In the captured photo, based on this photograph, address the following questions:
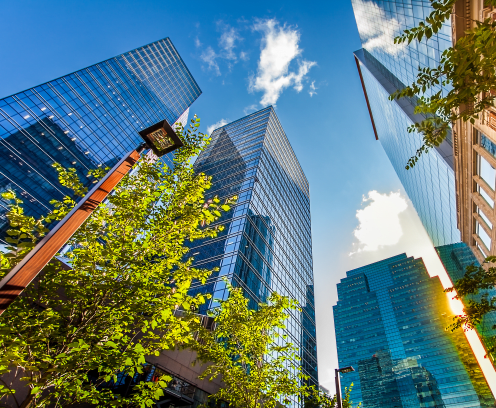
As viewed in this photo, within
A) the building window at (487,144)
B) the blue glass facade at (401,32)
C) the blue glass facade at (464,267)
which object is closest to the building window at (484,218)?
the building window at (487,144)

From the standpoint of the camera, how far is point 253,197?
157 ft

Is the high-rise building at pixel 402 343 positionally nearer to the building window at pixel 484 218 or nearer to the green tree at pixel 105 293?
the building window at pixel 484 218

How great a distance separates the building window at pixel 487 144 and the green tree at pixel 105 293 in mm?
17296

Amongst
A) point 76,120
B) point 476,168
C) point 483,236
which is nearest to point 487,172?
point 476,168

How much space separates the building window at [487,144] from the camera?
15455 mm

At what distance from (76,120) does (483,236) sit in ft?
274

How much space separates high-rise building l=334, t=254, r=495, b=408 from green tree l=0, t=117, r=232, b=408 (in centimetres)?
13125

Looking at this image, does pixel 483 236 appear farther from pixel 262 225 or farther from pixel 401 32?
pixel 262 225

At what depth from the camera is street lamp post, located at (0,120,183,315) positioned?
3117mm

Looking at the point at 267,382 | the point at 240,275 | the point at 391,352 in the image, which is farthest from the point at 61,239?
the point at 391,352

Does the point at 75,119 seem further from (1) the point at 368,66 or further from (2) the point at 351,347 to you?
(2) the point at 351,347

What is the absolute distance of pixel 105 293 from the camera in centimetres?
684

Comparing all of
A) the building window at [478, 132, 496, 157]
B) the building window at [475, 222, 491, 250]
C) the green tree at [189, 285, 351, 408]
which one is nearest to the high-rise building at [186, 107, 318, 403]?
the green tree at [189, 285, 351, 408]

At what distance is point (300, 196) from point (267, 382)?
233ft
